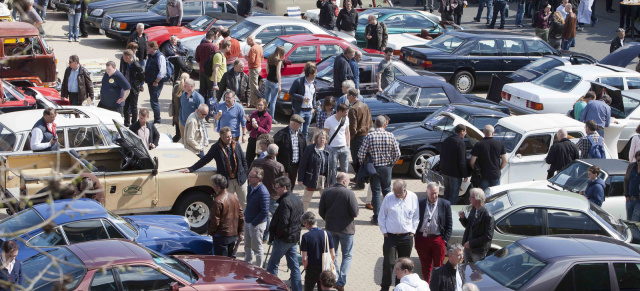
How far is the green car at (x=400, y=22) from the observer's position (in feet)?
79.5

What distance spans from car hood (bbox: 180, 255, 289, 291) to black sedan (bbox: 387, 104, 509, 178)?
213 inches

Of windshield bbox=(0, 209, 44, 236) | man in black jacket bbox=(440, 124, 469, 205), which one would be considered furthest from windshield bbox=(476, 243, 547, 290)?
windshield bbox=(0, 209, 44, 236)

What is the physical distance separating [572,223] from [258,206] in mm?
4137

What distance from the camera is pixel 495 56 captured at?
20328mm

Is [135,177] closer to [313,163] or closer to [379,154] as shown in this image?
[313,163]

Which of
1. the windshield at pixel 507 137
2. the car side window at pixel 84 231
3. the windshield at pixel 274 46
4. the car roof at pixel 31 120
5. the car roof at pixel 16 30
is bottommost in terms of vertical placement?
the windshield at pixel 507 137

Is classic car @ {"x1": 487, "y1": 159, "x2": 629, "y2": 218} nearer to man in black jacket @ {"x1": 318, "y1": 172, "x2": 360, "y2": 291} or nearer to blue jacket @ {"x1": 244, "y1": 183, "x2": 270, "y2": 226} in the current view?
man in black jacket @ {"x1": 318, "y1": 172, "x2": 360, "y2": 291}

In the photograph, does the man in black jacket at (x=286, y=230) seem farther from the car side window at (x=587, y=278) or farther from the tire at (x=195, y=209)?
the car side window at (x=587, y=278)

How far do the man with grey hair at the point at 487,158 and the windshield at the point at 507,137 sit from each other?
0.94 meters

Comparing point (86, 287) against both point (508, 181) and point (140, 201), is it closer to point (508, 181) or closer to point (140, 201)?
point (140, 201)

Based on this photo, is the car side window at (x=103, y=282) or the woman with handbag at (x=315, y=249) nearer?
the car side window at (x=103, y=282)

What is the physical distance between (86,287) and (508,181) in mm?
7950

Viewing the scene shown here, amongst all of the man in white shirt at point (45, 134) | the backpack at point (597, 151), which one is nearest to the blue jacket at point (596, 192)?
the backpack at point (597, 151)

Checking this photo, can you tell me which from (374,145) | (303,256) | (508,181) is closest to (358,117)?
(374,145)
